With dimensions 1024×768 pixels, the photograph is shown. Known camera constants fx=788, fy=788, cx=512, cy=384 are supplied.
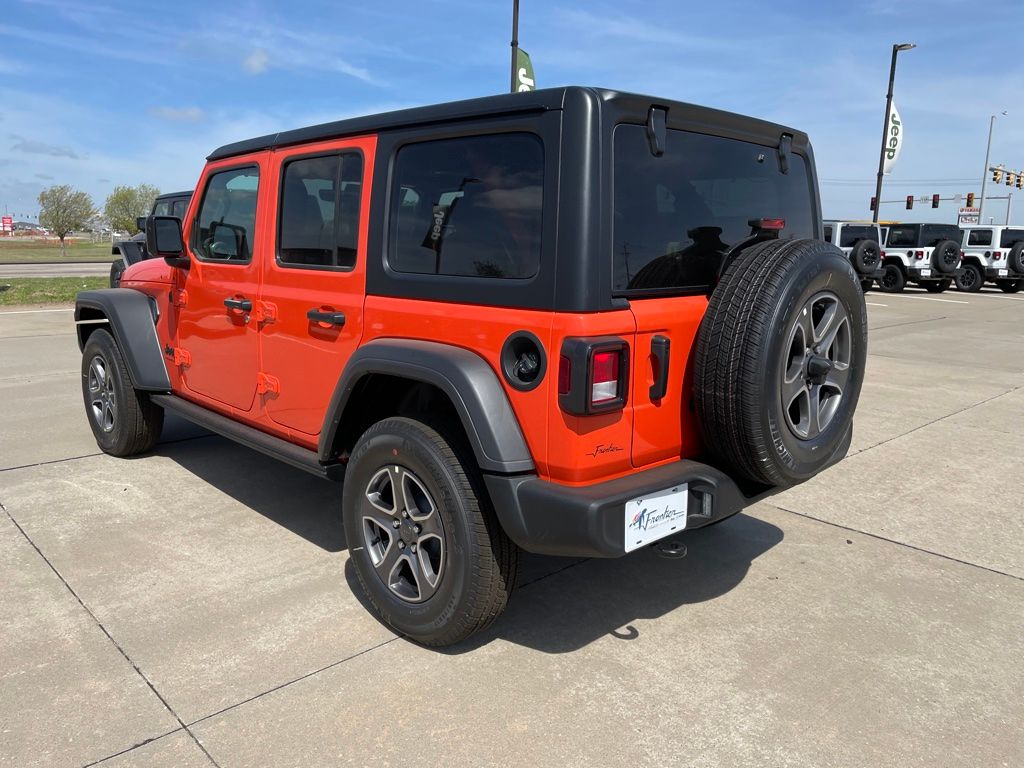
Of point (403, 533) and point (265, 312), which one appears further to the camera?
point (265, 312)

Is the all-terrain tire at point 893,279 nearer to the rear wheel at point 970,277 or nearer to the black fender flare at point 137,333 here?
the rear wheel at point 970,277

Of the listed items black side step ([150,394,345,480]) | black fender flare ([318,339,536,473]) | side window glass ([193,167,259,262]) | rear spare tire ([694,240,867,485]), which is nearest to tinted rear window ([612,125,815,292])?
rear spare tire ([694,240,867,485])

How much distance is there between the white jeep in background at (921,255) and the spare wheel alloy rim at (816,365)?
19.8 m

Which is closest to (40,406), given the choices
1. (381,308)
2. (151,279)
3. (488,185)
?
(151,279)

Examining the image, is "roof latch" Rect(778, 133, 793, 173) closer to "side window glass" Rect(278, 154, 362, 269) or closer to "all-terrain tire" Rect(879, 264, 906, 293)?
"side window glass" Rect(278, 154, 362, 269)

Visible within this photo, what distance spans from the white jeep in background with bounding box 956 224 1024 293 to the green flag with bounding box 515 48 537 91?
14.8 meters

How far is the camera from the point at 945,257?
2042 centimetres

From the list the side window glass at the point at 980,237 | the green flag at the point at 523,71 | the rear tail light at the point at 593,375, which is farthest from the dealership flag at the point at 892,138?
the rear tail light at the point at 593,375

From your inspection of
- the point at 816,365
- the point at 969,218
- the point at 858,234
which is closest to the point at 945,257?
the point at 858,234

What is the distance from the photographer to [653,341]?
101 inches

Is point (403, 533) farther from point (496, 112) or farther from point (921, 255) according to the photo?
point (921, 255)

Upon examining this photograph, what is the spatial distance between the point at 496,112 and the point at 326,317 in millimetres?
1110

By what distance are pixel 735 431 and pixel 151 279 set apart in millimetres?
3657

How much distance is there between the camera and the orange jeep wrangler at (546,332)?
96.3 inches
